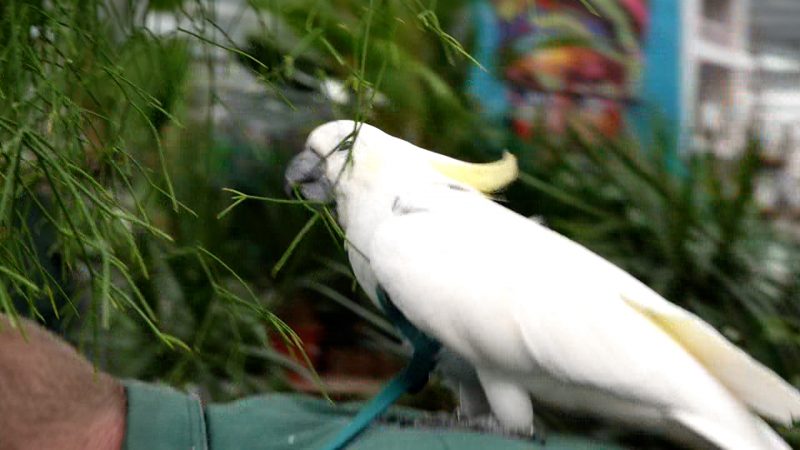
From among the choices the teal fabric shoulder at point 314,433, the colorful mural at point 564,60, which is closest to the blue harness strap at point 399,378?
the teal fabric shoulder at point 314,433

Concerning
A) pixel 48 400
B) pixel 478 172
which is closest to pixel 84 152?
pixel 48 400

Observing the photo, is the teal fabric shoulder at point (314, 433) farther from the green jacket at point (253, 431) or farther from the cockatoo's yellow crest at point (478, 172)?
the cockatoo's yellow crest at point (478, 172)

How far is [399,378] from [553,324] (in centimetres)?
12

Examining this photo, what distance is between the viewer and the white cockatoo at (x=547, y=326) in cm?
84

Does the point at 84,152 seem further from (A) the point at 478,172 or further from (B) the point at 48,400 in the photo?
(A) the point at 478,172

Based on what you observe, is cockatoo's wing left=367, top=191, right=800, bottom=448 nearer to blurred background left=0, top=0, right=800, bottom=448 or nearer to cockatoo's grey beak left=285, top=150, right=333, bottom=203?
cockatoo's grey beak left=285, top=150, right=333, bottom=203

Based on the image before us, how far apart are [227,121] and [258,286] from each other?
1.04ft

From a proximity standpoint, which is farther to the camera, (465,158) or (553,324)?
(465,158)

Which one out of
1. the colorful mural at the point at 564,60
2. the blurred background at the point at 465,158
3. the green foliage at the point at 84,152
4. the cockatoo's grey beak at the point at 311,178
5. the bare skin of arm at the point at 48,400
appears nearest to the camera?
the green foliage at the point at 84,152

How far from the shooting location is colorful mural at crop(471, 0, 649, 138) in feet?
6.57

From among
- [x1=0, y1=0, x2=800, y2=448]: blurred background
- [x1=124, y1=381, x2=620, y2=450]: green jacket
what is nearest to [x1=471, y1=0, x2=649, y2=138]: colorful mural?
[x1=0, y1=0, x2=800, y2=448]: blurred background

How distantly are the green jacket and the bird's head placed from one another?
0.60 feet

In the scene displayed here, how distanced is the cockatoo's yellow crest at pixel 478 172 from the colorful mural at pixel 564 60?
999mm

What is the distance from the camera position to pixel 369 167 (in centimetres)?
89
